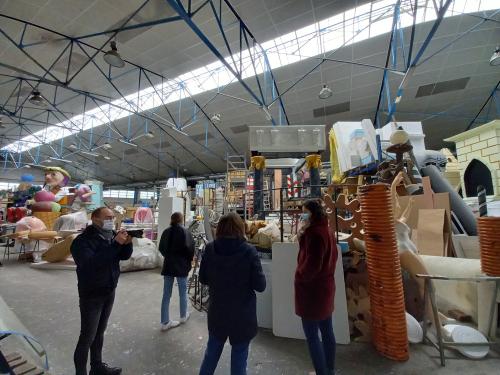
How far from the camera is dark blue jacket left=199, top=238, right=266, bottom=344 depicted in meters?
1.69

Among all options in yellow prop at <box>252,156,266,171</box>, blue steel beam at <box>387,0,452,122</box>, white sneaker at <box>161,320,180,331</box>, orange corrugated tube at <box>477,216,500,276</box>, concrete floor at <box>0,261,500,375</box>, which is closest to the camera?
concrete floor at <box>0,261,500,375</box>

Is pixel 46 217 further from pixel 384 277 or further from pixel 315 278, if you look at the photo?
pixel 384 277

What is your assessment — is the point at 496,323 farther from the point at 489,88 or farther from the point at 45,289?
the point at 489,88

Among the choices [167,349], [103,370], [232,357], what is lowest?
[167,349]

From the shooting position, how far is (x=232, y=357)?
68.4 inches

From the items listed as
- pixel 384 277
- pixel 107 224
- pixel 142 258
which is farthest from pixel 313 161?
pixel 142 258

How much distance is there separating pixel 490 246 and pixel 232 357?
2.99 metres

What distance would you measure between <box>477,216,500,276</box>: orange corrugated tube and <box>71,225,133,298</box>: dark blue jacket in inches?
153

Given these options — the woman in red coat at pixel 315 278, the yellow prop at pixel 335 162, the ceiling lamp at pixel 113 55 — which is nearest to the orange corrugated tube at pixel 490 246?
the woman in red coat at pixel 315 278

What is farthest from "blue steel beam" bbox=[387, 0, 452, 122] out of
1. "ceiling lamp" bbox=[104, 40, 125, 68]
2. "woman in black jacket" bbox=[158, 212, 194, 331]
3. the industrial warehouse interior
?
"ceiling lamp" bbox=[104, 40, 125, 68]

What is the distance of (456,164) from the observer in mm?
6457

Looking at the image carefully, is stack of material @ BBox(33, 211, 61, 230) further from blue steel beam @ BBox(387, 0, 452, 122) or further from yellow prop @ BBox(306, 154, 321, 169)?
blue steel beam @ BBox(387, 0, 452, 122)

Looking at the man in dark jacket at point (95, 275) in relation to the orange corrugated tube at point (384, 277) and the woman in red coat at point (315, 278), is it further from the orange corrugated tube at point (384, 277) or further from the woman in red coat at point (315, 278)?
the orange corrugated tube at point (384, 277)

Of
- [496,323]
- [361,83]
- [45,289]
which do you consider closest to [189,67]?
[361,83]
